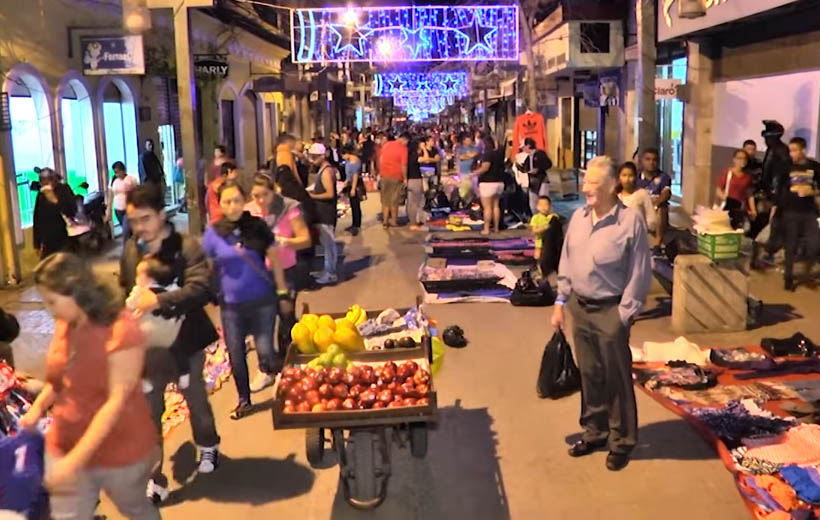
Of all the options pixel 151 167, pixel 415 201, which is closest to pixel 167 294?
pixel 415 201

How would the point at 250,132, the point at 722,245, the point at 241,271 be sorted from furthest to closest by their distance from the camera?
the point at 250,132, the point at 722,245, the point at 241,271

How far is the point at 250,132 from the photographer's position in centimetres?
3034

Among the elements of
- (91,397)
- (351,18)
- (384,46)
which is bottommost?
(91,397)

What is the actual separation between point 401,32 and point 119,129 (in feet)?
20.2

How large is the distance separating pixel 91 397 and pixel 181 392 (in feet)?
5.99

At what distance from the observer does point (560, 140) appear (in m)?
32.8

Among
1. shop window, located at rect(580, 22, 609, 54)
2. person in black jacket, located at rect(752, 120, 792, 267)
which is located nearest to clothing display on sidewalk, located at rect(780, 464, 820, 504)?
person in black jacket, located at rect(752, 120, 792, 267)

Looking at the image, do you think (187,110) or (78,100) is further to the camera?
(78,100)

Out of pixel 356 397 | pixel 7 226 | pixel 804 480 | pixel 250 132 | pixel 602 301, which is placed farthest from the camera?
pixel 250 132

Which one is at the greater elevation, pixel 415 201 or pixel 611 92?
pixel 611 92

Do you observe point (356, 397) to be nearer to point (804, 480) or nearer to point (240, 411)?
point (240, 411)

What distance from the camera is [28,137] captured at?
1356 centimetres

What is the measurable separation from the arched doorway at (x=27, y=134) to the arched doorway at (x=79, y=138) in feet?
2.67

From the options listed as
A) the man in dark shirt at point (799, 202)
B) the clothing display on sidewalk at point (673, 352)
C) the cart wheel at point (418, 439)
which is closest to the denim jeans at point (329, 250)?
the clothing display on sidewalk at point (673, 352)
